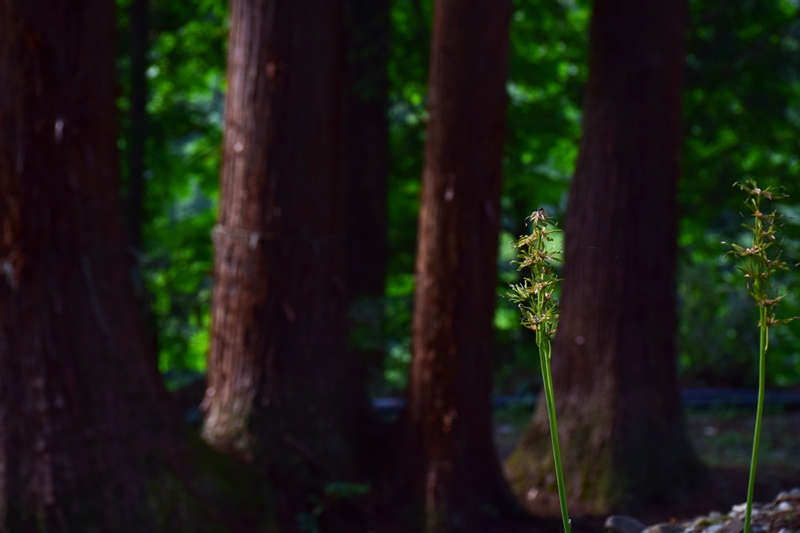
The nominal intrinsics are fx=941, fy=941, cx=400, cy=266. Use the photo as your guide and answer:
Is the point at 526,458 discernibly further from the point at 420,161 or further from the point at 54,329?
the point at 420,161

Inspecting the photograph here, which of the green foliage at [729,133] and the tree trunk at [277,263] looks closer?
the tree trunk at [277,263]

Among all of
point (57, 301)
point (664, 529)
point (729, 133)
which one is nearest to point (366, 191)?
point (729, 133)

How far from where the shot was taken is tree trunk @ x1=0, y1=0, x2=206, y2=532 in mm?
4504

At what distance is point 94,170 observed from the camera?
469 cm

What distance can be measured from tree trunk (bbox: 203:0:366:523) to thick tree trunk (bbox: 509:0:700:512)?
1611mm

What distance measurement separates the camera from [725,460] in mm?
7418

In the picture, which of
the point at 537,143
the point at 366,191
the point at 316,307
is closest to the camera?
the point at 316,307

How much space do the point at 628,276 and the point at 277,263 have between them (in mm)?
2307

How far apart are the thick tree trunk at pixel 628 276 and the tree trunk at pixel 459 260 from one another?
32.6 inches

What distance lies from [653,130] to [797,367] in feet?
26.2

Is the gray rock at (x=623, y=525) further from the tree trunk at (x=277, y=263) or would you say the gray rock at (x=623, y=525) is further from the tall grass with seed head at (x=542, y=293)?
the tree trunk at (x=277, y=263)

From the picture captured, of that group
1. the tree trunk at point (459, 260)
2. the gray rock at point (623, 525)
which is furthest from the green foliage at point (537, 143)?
the gray rock at point (623, 525)

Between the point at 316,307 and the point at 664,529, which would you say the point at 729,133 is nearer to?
the point at 316,307

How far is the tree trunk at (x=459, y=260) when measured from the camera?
5410 mm
